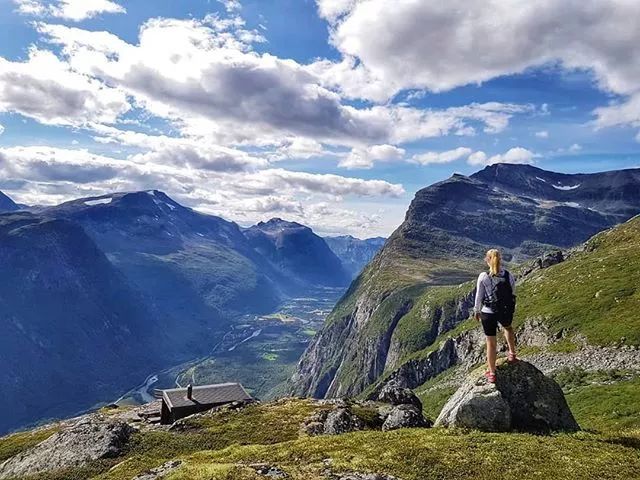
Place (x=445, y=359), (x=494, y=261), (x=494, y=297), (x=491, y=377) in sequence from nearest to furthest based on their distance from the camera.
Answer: (x=494, y=261) < (x=494, y=297) < (x=491, y=377) < (x=445, y=359)

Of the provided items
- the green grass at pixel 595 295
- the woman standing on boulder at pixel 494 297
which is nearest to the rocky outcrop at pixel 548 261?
the green grass at pixel 595 295

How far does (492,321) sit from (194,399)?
60.0 m

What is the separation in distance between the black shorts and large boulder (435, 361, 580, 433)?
4057mm

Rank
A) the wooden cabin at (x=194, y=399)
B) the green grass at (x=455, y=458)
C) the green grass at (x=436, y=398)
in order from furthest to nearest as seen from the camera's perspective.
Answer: the green grass at (x=436, y=398) → the wooden cabin at (x=194, y=399) → the green grass at (x=455, y=458)

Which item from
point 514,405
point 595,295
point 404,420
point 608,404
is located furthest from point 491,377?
point 595,295

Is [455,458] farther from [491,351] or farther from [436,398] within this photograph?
[436,398]

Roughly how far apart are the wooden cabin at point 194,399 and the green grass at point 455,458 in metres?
46.3

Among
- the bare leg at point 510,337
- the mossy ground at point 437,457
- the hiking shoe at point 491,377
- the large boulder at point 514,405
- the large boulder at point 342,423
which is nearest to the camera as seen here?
the mossy ground at point 437,457

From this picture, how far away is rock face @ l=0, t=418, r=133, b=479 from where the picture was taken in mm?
46031

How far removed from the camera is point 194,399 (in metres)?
77.1

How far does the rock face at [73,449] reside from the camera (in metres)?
46.0

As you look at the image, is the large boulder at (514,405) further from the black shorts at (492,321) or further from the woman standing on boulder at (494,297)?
the black shorts at (492,321)

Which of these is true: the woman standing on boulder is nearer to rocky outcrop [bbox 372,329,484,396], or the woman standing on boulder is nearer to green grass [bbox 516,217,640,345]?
green grass [bbox 516,217,640,345]

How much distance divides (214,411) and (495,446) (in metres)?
46.6
